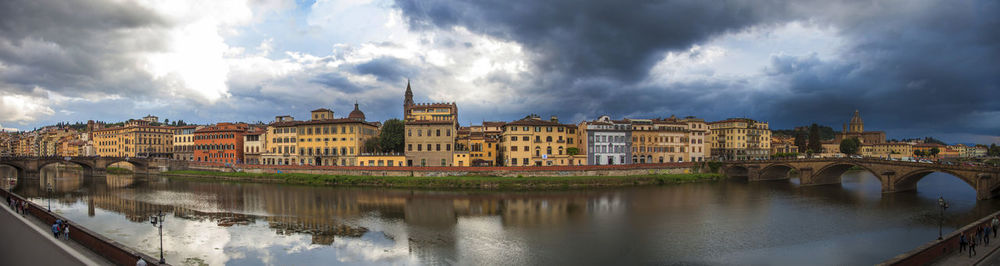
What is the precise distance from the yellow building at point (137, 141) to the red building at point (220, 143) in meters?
18.9

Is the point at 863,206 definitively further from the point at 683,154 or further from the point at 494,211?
the point at 683,154

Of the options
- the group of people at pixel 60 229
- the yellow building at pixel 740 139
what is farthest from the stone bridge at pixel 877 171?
the group of people at pixel 60 229

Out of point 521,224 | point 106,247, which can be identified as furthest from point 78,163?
point 521,224

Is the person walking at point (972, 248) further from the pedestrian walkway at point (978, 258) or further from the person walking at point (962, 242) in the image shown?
the person walking at point (962, 242)

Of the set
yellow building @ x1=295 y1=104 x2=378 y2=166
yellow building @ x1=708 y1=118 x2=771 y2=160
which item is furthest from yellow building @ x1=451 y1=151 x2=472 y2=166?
yellow building @ x1=708 y1=118 x2=771 y2=160

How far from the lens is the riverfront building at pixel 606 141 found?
194 ft

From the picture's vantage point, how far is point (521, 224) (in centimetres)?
2602

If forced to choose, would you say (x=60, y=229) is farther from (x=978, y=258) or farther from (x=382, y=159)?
(x=978, y=258)

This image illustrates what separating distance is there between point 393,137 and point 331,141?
28.0 ft

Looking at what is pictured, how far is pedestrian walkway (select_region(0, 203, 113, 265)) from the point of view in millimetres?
15852

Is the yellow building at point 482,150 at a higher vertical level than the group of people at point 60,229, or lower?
higher

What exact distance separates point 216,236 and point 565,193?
27.6m

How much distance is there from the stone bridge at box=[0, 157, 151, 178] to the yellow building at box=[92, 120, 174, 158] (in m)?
8.40

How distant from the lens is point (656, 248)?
800 inches
